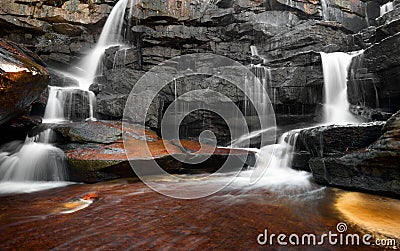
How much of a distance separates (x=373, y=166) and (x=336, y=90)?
6726 mm

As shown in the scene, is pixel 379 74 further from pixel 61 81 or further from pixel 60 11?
pixel 60 11

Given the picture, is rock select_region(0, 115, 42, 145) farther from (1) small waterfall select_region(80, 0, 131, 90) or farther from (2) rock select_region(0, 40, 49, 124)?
(1) small waterfall select_region(80, 0, 131, 90)

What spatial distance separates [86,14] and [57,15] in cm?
171

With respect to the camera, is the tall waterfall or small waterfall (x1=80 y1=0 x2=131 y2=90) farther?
small waterfall (x1=80 y1=0 x2=131 y2=90)

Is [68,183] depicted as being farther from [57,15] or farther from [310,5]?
[310,5]

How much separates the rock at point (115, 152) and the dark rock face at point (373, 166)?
292 centimetres

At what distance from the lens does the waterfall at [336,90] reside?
1015 cm

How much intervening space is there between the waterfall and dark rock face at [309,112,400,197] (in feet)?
18.4

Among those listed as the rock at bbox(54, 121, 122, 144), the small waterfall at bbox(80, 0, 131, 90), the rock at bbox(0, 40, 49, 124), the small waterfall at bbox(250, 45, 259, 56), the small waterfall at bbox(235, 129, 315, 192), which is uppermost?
the small waterfall at bbox(80, 0, 131, 90)

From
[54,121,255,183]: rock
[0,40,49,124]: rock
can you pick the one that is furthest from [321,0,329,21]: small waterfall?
[0,40,49,124]: rock

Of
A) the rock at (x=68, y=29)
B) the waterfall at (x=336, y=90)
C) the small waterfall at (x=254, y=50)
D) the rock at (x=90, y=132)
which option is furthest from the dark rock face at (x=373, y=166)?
the rock at (x=68, y=29)

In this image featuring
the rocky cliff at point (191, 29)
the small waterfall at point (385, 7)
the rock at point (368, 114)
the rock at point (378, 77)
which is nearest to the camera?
the rock at point (378, 77)

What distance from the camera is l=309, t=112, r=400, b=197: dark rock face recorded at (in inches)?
169

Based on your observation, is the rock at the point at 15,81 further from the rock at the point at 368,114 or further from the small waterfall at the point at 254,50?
the small waterfall at the point at 254,50
